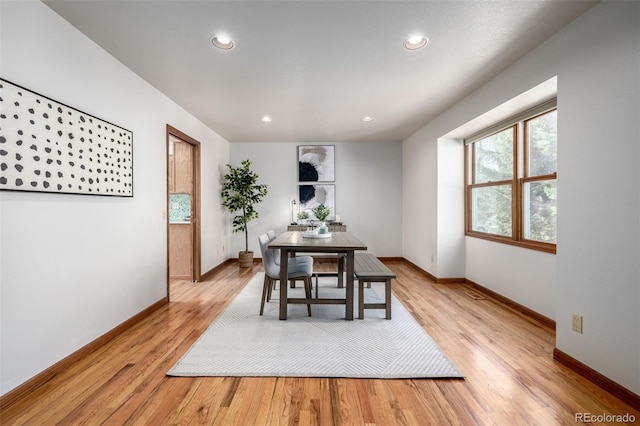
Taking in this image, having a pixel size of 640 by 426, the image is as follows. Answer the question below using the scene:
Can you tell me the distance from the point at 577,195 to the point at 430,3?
1.60 metres

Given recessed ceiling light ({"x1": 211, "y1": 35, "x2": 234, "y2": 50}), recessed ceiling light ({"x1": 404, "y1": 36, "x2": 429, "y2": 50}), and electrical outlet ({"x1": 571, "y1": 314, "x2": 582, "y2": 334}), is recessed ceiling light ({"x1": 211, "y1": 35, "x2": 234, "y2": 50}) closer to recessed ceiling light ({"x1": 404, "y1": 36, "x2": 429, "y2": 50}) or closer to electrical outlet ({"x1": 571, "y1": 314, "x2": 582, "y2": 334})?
recessed ceiling light ({"x1": 404, "y1": 36, "x2": 429, "y2": 50})

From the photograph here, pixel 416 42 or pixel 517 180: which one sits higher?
pixel 416 42

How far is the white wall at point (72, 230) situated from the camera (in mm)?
1692

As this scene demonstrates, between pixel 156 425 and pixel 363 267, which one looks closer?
pixel 156 425

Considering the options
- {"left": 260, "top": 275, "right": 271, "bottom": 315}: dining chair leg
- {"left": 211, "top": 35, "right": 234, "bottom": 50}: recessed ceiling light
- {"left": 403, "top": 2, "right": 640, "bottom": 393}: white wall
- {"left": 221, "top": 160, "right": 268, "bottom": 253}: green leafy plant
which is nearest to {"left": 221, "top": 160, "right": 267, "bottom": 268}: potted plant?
{"left": 221, "top": 160, "right": 268, "bottom": 253}: green leafy plant

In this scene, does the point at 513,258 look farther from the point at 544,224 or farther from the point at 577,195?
the point at 577,195

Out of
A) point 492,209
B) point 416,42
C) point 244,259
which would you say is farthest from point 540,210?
point 244,259

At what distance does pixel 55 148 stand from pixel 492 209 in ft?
14.1

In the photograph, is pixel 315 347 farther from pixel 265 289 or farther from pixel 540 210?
pixel 540 210

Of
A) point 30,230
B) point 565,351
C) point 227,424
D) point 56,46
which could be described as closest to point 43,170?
point 30,230

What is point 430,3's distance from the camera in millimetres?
1839

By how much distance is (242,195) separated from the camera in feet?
17.9

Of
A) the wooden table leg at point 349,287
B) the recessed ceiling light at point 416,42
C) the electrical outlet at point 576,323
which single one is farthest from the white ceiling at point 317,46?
the electrical outlet at point 576,323

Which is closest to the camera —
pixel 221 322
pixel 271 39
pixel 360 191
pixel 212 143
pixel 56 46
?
pixel 56 46
